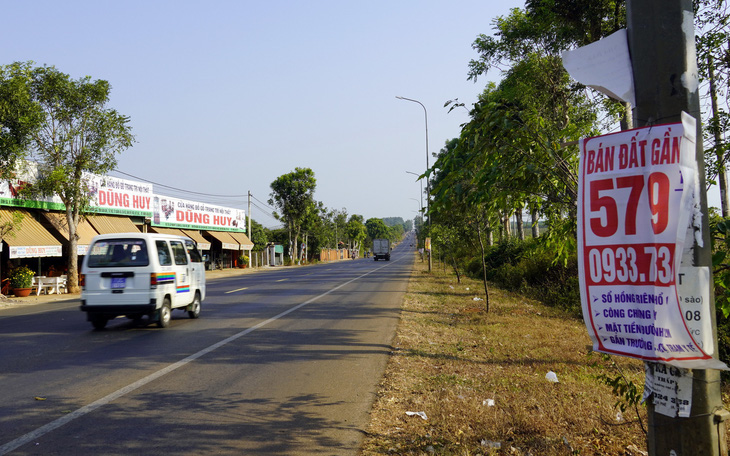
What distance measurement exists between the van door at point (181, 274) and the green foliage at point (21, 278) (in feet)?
44.0

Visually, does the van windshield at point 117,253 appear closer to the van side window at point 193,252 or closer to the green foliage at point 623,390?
the van side window at point 193,252

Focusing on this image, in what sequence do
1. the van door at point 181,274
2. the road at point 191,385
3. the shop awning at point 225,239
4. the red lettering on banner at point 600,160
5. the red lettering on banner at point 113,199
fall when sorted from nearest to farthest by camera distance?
the red lettering on banner at point 600,160
the road at point 191,385
the van door at point 181,274
the red lettering on banner at point 113,199
the shop awning at point 225,239

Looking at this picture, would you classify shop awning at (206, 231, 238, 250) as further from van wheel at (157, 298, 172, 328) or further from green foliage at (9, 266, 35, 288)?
van wheel at (157, 298, 172, 328)

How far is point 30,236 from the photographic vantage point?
22672 mm

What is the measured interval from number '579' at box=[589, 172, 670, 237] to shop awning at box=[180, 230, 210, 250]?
39960mm

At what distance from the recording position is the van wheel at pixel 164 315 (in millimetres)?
11102

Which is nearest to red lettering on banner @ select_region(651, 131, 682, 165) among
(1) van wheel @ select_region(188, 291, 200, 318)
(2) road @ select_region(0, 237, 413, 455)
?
(2) road @ select_region(0, 237, 413, 455)

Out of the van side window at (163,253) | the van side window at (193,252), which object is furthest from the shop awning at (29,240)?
the van side window at (163,253)

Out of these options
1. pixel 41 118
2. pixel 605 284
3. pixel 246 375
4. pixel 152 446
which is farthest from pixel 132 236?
pixel 41 118

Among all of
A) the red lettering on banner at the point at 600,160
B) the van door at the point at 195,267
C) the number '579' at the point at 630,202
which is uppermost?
the red lettering on banner at the point at 600,160

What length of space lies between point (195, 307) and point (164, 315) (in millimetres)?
1702

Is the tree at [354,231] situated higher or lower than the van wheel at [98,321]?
higher

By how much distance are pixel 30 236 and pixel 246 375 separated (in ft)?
67.6

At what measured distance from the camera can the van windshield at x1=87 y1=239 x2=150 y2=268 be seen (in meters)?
10.8
